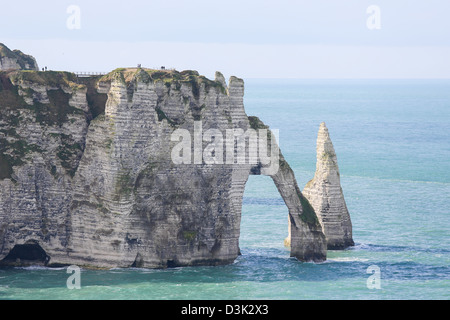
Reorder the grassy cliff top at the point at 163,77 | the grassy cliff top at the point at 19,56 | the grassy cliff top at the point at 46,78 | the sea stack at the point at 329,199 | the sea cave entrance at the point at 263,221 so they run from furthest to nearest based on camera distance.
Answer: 1. the grassy cliff top at the point at 19,56
2. the sea cave entrance at the point at 263,221
3. the sea stack at the point at 329,199
4. the grassy cliff top at the point at 46,78
5. the grassy cliff top at the point at 163,77

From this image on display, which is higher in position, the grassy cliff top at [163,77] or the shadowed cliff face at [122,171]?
the grassy cliff top at [163,77]

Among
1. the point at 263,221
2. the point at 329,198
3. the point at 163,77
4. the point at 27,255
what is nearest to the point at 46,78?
the point at 163,77

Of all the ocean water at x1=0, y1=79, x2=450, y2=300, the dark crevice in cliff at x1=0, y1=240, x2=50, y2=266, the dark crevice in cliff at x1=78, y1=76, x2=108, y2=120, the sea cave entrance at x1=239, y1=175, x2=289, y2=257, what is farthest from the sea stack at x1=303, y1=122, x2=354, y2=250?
the dark crevice in cliff at x1=0, y1=240, x2=50, y2=266

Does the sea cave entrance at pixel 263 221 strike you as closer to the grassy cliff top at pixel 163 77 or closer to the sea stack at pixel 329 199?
the sea stack at pixel 329 199

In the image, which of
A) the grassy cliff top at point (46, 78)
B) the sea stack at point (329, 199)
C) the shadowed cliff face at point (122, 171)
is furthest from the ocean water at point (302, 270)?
the grassy cliff top at point (46, 78)

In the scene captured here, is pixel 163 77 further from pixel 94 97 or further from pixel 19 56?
pixel 19 56
